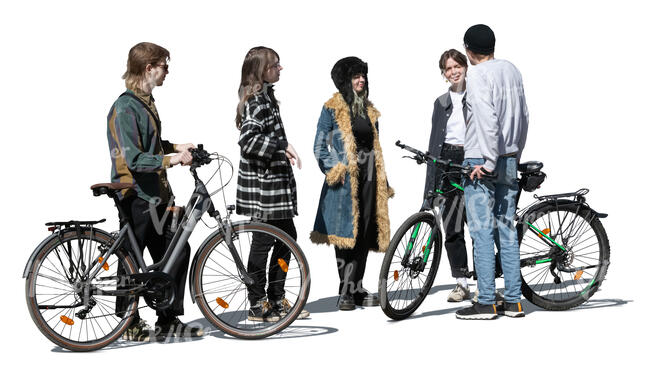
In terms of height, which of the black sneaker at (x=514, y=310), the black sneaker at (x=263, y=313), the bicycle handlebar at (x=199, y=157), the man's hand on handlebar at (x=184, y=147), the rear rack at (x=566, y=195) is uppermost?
the man's hand on handlebar at (x=184, y=147)

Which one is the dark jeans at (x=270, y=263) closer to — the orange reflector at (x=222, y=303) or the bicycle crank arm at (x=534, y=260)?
the orange reflector at (x=222, y=303)

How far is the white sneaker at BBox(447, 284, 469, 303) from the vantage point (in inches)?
343

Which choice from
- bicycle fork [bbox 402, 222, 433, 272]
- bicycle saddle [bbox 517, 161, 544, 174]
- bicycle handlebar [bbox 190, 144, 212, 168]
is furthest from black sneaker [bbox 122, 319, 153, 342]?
bicycle saddle [bbox 517, 161, 544, 174]

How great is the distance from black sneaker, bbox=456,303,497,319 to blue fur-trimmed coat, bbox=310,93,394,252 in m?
1.22

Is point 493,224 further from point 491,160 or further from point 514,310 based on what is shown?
point 514,310

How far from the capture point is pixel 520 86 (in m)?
7.74

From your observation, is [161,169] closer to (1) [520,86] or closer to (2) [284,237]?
(2) [284,237]

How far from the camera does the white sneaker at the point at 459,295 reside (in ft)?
28.6

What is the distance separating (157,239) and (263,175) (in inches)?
42.6

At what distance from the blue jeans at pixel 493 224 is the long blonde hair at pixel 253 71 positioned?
77.0 inches

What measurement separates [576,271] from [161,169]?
4.04 meters

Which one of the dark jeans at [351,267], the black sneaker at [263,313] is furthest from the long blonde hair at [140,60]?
the dark jeans at [351,267]

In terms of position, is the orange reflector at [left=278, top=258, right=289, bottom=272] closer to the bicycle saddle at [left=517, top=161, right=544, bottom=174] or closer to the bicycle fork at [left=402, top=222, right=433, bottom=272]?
the bicycle fork at [left=402, top=222, right=433, bottom=272]

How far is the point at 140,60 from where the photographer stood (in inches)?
284
